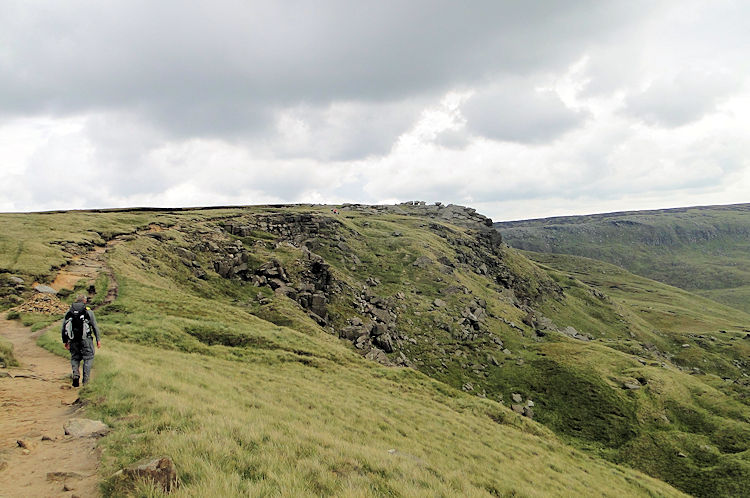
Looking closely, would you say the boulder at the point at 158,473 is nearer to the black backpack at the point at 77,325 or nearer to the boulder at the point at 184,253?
the black backpack at the point at 77,325

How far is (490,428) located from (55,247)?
53.8 m

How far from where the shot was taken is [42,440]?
35.6ft

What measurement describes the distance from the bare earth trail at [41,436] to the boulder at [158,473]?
98 cm

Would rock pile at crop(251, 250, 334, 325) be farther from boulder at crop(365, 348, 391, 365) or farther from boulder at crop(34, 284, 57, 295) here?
boulder at crop(34, 284, 57, 295)

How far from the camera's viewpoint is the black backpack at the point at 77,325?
16375mm

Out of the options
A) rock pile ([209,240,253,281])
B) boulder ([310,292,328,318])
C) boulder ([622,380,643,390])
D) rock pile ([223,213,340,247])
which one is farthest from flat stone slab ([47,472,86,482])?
rock pile ([223,213,340,247])

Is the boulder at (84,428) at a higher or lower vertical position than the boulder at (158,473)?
lower

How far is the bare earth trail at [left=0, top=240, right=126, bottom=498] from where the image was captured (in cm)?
857

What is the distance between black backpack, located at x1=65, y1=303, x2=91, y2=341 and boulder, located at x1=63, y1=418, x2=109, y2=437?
19.3ft

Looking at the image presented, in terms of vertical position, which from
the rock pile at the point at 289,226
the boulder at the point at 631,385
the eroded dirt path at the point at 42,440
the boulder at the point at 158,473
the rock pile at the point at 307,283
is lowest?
the boulder at the point at 631,385

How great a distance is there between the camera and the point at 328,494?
9289mm

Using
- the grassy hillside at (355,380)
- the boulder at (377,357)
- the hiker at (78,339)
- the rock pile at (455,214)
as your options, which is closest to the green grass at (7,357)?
the grassy hillside at (355,380)

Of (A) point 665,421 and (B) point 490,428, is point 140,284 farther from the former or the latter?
(A) point 665,421

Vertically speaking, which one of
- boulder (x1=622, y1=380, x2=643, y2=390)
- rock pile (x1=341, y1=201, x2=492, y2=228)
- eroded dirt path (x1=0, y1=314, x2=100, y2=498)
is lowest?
boulder (x1=622, y1=380, x2=643, y2=390)
